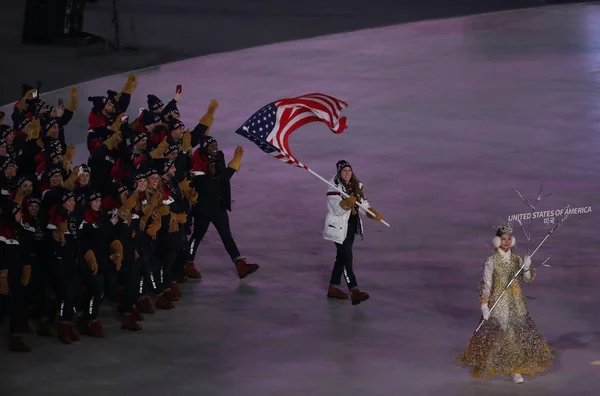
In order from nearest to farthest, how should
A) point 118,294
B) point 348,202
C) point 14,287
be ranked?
point 14,287 → point 348,202 → point 118,294

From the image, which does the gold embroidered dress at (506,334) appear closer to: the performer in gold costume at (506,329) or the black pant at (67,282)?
the performer in gold costume at (506,329)

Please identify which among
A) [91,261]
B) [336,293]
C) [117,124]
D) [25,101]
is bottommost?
[336,293]

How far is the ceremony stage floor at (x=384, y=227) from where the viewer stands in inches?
580

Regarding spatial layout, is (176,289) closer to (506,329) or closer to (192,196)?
(192,196)

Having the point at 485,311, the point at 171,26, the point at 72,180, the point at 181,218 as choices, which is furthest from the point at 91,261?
the point at 171,26

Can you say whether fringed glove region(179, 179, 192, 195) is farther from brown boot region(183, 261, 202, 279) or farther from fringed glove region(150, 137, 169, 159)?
brown boot region(183, 261, 202, 279)

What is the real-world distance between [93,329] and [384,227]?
18.4 ft

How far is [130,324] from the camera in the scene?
16031 mm

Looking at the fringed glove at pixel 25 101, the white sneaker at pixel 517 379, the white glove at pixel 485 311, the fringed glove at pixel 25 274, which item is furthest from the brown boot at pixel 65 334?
the white sneaker at pixel 517 379

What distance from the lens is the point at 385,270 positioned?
59.5 ft

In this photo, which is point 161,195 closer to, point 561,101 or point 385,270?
point 385,270

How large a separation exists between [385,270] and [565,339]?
3.31 metres

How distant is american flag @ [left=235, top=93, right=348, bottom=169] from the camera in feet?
54.1

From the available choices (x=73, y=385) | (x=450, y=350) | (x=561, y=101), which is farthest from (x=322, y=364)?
Answer: (x=561, y=101)
